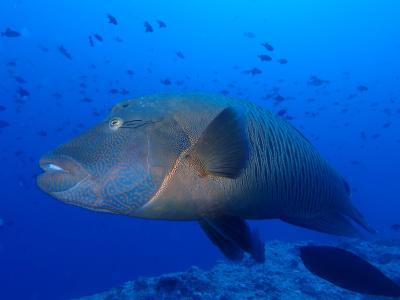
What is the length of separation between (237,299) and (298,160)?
395cm

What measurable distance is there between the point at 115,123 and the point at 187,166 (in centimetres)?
52

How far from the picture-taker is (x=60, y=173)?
1.99 metres

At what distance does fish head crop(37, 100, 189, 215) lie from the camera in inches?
77.4

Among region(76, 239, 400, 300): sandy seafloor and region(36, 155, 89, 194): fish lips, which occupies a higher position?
region(76, 239, 400, 300): sandy seafloor

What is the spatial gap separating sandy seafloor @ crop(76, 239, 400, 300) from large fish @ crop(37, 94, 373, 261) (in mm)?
3561

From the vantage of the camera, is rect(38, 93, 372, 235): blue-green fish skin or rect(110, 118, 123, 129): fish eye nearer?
rect(38, 93, 372, 235): blue-green fish skin

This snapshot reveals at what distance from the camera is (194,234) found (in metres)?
43.0

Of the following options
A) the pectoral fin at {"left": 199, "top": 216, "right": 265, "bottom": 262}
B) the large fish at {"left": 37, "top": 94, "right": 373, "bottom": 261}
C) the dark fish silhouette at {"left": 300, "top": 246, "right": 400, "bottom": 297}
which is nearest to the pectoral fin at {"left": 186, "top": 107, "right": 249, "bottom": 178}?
the large fish at {"left": 37, "top": 94, "right": 373, "bottom": 261}

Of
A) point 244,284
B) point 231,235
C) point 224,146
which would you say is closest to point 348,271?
point 231,235

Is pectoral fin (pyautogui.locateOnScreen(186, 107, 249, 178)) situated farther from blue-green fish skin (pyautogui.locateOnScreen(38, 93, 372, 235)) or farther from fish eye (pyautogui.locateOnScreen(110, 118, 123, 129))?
fish eye (pyautogui.locateOnScreen(110, 118, 123, 129))

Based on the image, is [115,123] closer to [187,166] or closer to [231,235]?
[187,166]

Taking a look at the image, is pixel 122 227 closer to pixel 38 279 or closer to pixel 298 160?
pixel 38 279

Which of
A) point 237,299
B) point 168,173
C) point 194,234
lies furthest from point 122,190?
point 194,234

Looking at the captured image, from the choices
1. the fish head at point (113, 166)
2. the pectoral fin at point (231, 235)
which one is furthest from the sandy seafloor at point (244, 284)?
the fish head at point (113, 166)
